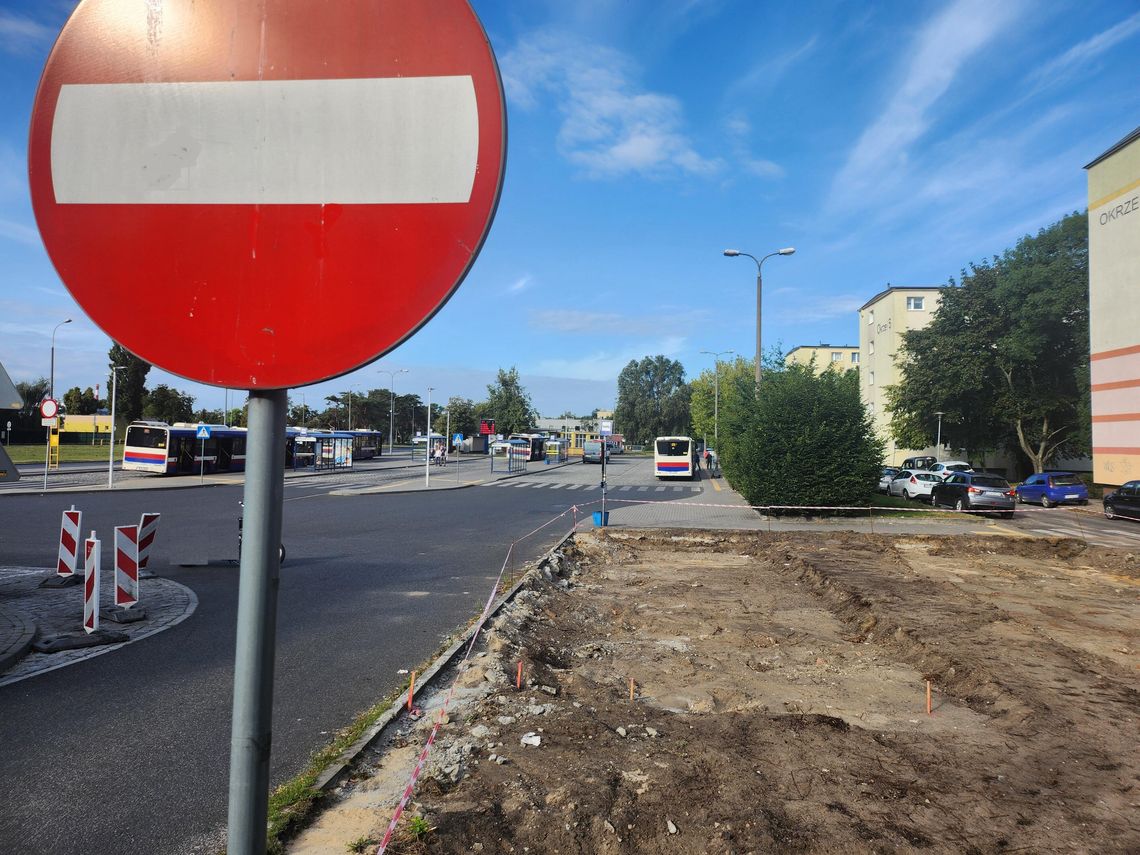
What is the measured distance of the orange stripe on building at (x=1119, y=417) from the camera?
26744 millimetres

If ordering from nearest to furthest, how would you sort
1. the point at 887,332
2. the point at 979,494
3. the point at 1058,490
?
the point at 979,494 < the point at 1058,490 < the point at 887,332

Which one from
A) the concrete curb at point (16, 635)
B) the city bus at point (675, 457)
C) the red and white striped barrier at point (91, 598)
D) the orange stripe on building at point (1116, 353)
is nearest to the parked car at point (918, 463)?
the orange stripe on building at point (1116, 353)

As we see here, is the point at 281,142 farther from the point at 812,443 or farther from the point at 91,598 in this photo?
the point at 812,443

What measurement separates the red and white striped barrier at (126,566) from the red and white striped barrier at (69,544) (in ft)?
6.70

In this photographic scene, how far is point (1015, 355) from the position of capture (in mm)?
43062

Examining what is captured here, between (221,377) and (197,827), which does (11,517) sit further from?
(221,377)

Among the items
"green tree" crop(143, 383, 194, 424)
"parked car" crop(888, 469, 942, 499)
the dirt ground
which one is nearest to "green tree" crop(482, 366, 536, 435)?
"green tree" crop(143, 383, 194, 424)

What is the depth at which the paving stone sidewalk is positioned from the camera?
6.47 m

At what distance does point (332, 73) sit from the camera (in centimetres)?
114

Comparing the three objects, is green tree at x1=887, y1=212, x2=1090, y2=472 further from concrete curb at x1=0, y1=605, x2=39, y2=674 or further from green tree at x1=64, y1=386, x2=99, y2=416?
green tree at x1=64, y1=386, x2=99, y2=416

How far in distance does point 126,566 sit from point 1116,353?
3371 centimetres

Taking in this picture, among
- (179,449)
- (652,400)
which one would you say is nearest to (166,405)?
(179,449)

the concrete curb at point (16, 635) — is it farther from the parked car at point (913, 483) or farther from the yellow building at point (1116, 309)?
the yellow building at point (1116, 309)

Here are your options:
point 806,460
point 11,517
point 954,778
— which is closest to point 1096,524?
point 806,460
